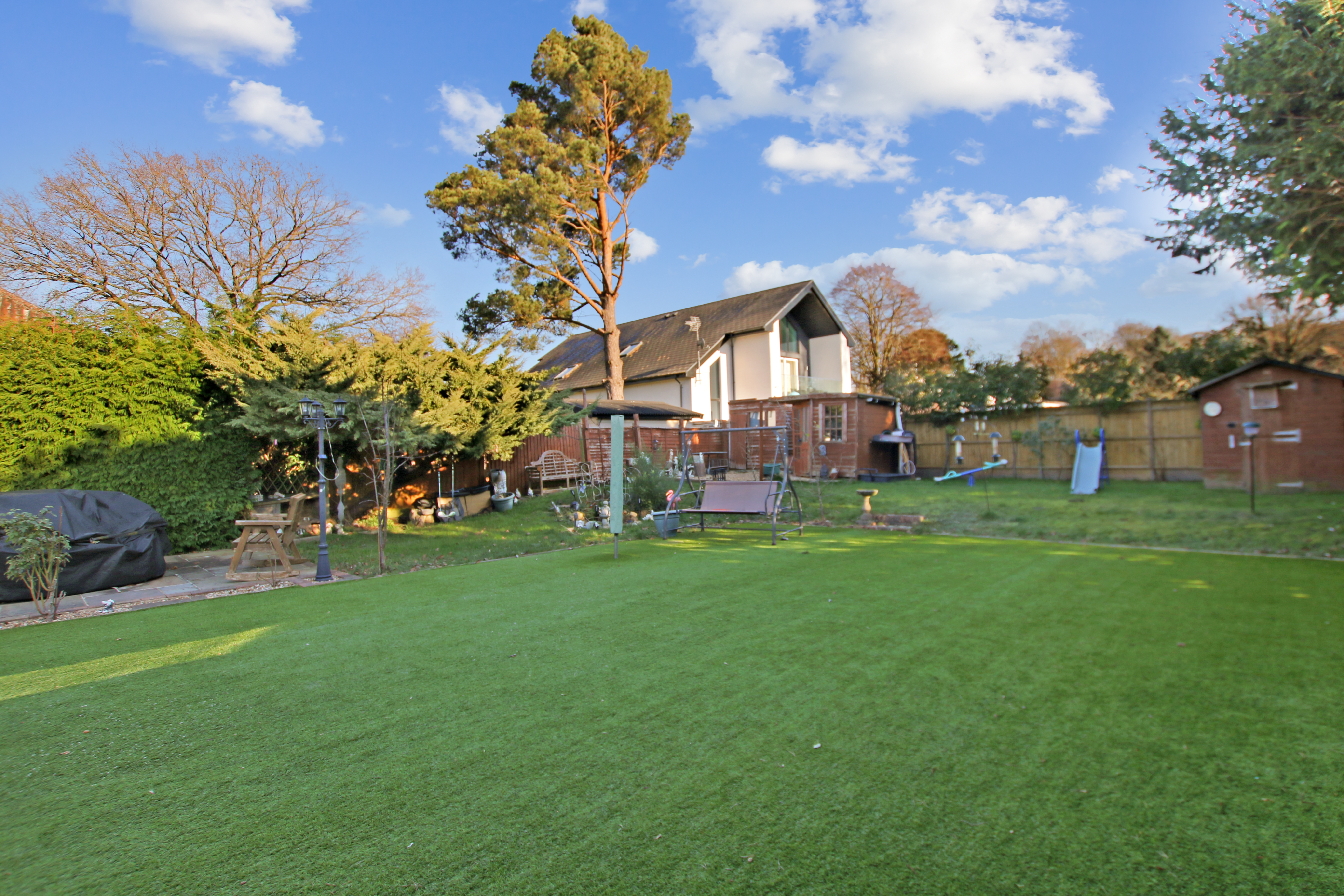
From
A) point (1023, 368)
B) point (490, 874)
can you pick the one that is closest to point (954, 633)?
point (490, 874)

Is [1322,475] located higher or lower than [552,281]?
lower

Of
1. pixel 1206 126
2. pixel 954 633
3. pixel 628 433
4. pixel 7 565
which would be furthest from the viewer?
pixel 628 433

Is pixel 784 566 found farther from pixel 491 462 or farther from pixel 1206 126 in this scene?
pixel 491 462

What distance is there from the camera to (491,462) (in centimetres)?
1420

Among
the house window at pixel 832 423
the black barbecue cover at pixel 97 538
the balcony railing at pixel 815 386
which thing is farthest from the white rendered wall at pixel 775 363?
the black barbecue cover at pixel 97 538

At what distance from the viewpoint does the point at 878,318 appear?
30219 mm

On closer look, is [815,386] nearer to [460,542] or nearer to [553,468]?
[553,468]

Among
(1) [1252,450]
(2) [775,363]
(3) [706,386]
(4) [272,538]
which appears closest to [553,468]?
(4) [272,538]

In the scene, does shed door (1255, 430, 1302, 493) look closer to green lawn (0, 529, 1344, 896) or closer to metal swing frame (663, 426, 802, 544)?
green lawn (0, 529, 1344, 896)

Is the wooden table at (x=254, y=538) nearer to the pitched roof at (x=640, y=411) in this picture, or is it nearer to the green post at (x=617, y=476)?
the green post at (x=617, y=476)

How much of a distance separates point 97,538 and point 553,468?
937 cm

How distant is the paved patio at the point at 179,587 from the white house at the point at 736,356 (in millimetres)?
14617

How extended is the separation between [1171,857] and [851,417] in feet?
54.1

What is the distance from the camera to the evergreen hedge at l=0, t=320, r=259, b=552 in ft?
26.0
